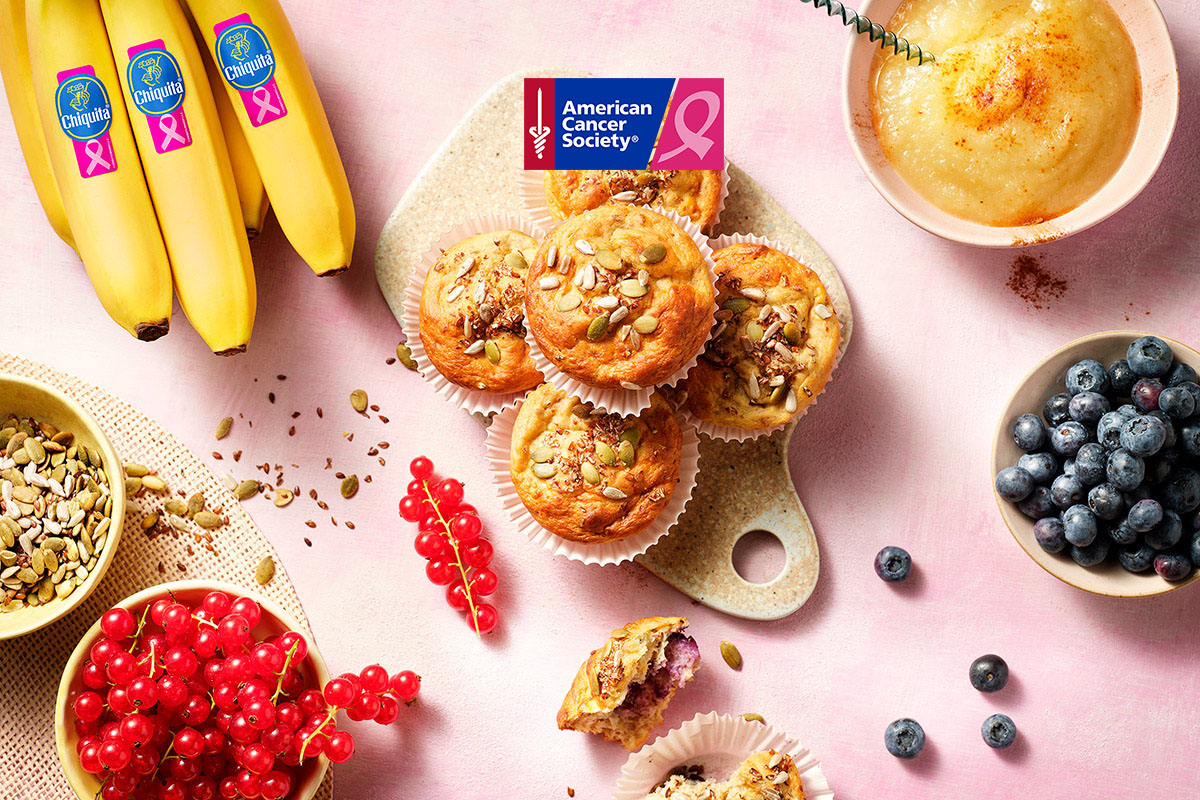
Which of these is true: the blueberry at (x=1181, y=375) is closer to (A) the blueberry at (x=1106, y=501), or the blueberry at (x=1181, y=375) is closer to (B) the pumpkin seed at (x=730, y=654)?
(A) the blueberry at (x=1106, y=501)

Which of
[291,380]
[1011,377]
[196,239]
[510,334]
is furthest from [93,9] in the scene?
[1011,377]

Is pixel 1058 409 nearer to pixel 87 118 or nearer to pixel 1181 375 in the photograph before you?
pixel 1181 375

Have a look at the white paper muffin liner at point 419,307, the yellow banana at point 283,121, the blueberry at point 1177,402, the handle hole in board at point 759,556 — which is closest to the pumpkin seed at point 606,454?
the white paper muffin liner at point 419,307

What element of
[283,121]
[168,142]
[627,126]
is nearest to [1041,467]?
[627,126]

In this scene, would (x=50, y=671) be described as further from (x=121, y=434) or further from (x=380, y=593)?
(x=380, y=593)

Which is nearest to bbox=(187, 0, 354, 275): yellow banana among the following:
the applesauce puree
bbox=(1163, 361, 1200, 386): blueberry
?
the applesauce puree

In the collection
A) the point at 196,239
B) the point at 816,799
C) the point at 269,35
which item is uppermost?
the point at 269,35
